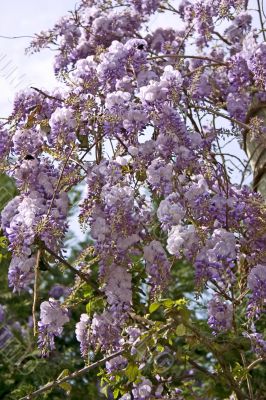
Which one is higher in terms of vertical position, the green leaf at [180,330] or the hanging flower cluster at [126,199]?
the hanging flower cluster at [126,199]

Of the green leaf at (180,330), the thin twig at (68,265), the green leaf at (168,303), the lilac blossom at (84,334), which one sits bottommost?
the green leaf at (180,330)

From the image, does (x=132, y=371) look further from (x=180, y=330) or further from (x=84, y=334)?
(x=84, y=334)

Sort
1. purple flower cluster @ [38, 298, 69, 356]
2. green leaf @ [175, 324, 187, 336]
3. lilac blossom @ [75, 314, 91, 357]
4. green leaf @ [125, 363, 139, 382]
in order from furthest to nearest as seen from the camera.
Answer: lilac blossom @ [75, 314, 91, 357], purple flower cluster @ [38, 298, 69, 356], green leaf @ [125, 363, 139, 382], green leaf @ [175, 324, 187, 336]

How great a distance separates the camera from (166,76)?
8.86 feet

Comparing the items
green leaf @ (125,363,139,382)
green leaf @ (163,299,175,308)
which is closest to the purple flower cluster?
green leaf @ (125,363,139,382)

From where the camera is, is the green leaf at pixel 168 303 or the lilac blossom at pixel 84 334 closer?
the green leaf at pixel 168 303

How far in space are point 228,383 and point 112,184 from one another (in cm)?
84

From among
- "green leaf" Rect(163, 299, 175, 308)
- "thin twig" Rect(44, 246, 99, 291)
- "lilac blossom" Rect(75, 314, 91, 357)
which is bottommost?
"green leaf" Rect(163, 299, 175, 308)

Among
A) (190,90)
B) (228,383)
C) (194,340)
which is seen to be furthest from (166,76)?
(228,383)

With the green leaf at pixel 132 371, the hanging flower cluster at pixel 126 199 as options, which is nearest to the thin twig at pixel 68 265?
the hanging flower cluster at pixel 126 199

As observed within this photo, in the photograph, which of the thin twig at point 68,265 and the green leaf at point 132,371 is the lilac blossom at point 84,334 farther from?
the green leaf at point 132,371

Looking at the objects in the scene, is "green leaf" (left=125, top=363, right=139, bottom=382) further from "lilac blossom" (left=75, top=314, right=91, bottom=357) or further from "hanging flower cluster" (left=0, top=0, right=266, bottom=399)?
"lilac blossom" (left=75, top=314, right=91, bottom=357)

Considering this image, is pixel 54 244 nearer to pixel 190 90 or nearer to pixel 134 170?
pixel 134 170

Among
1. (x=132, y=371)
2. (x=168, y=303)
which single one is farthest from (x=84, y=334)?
(x=168, y=303)
